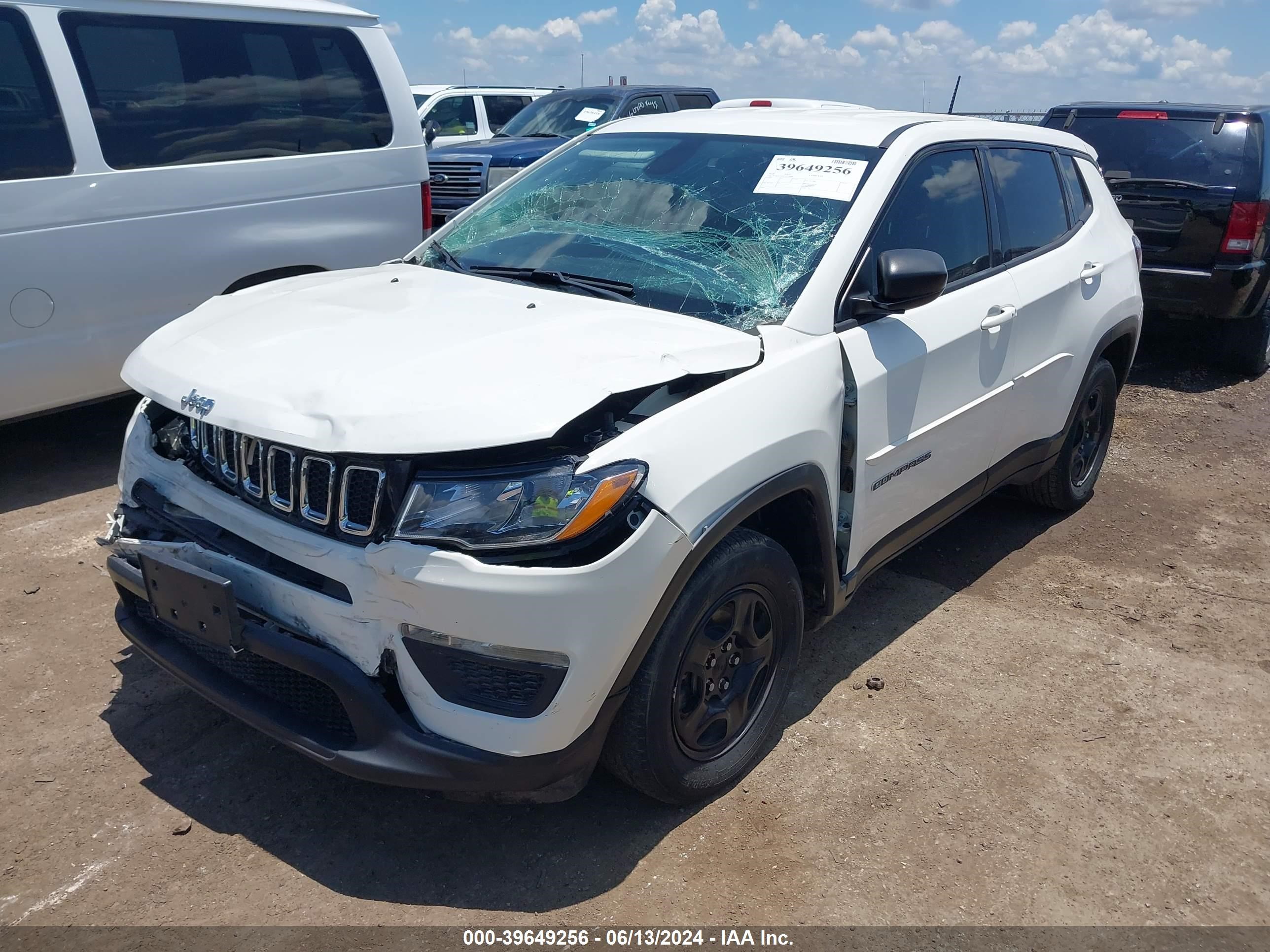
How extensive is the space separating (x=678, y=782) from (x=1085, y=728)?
5.01ft

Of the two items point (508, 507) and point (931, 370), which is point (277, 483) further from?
point (931, 370)

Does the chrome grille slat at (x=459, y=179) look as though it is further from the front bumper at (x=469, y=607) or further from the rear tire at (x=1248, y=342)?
the front bumper at (x=469, y=607)

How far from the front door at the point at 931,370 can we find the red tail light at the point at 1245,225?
4.31 metres

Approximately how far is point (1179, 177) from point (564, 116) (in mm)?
6537

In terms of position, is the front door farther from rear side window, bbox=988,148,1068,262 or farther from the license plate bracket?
the license plate bracket

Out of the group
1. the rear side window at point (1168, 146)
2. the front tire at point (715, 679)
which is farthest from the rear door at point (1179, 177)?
the front tire at point (715, 679)

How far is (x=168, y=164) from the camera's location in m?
5.06

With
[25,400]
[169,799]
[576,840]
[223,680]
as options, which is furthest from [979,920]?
[25,400]

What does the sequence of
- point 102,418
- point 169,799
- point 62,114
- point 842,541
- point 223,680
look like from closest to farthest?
point 223,680 < point 169,799 < point 842,541 < point 62,114 < point 102,418

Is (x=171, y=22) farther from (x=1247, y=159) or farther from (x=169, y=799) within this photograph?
(x=1247, y=159)

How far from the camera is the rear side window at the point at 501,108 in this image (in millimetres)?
15438

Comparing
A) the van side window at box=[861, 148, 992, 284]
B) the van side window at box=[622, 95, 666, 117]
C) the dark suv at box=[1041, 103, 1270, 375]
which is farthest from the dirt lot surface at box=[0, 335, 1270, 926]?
the van side window at box=[622, 95, 666, 117]

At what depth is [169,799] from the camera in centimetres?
288

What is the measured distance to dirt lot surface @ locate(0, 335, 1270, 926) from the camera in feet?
8.53
